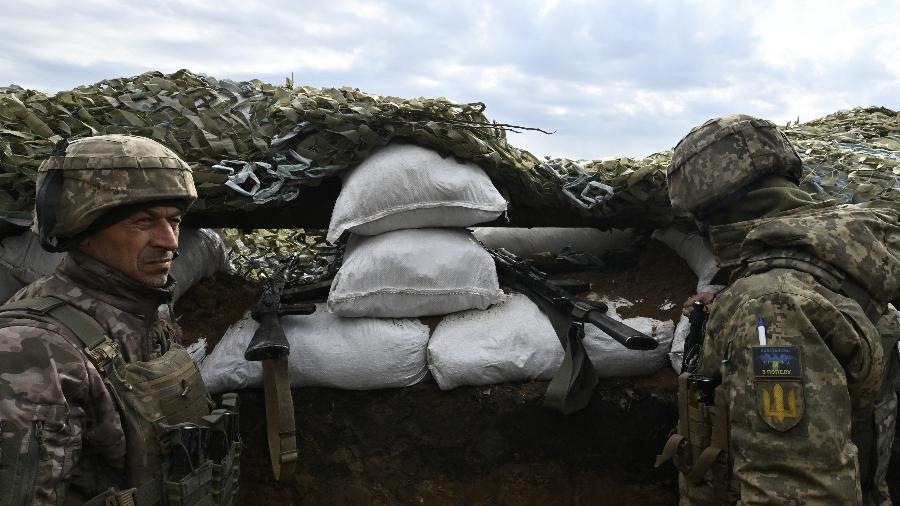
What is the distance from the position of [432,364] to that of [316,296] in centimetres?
80

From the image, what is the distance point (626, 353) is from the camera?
3543mm

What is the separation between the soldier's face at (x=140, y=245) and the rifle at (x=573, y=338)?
1.81 meters

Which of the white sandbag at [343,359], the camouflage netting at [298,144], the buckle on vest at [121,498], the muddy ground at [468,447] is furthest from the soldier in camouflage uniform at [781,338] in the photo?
the buckle on vest at [121,498]

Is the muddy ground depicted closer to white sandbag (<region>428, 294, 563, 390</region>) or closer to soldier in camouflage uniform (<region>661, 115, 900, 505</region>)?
white sandbag (<region>428, 294, 563, 390</region>)

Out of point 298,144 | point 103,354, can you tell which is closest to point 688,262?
point 298,144

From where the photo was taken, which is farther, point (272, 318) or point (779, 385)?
point (272, 318)

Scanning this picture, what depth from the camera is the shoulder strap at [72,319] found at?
203cm

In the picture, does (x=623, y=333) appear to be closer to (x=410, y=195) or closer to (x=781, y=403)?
(x=781, y=403)

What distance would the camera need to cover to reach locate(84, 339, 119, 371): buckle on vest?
6.67 ft

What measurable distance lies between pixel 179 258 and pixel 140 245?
1518mm

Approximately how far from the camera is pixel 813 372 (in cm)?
220

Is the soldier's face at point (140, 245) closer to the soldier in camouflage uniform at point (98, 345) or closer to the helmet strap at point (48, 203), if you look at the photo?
the soldier in camouflage uniform at point (98, 345)

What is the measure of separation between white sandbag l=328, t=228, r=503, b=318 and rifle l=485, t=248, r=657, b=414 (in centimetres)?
27

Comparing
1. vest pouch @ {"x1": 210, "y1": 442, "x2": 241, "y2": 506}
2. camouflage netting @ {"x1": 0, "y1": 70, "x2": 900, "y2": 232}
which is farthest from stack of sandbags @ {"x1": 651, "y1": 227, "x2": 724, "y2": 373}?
vest pouch @ {"x1": 210, "y1": 442, "x2": 241, "y2": 506}
